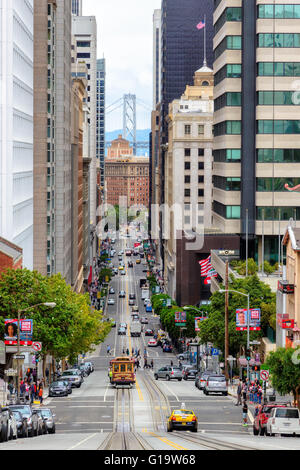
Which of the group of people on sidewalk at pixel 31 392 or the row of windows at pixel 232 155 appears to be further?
the row of windows at pixel 232 155

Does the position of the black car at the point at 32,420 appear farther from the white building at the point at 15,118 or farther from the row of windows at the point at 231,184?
the row of windows at the point at 231,184

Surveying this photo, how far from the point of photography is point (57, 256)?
121938 millimetres

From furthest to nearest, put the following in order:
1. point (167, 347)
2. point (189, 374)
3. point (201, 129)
Answer: point (201, 129) → point (167, 347) → point (189, 374)

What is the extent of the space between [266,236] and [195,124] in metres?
84.1

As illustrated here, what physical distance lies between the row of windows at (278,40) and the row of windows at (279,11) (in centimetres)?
202

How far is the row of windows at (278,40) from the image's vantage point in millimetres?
102062

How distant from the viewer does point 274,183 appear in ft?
344

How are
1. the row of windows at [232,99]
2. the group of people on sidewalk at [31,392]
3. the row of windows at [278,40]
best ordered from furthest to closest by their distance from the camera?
1. the row of windows at [232,99]
2. the row of windows at [278,40]
3. the group of people on sidewalk at [31,392]

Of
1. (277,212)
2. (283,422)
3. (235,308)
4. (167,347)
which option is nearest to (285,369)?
(283,422)

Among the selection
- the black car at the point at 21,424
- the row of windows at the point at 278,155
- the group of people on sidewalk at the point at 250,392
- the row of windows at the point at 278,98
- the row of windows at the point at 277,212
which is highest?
the row of windows at the point at 278,98

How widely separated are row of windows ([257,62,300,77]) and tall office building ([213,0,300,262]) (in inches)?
4.3

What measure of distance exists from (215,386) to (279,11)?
5024 centimetres

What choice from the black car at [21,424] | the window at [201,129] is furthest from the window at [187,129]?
the black car at [21,424]

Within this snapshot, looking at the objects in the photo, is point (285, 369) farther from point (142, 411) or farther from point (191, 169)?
point (191, 169)
